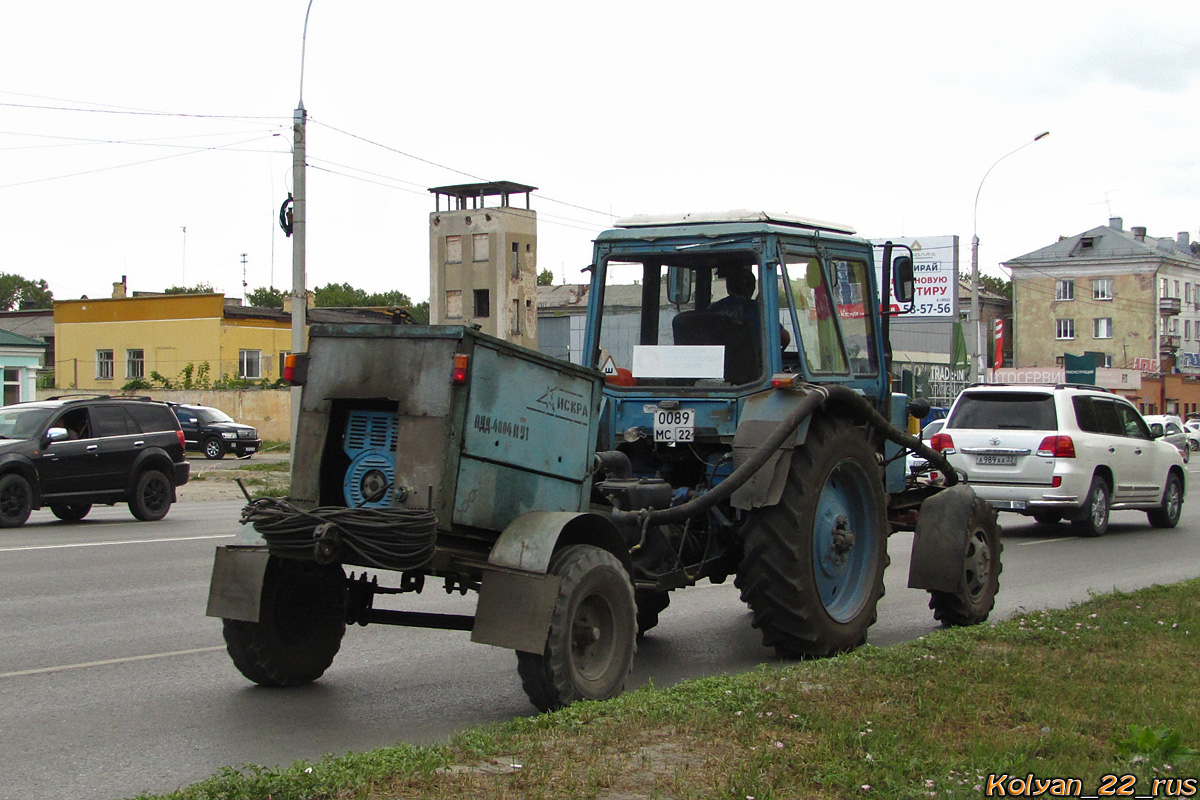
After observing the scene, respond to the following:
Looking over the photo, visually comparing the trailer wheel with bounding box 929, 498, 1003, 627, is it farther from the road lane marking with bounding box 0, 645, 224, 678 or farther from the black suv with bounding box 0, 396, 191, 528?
the black suv with bounding box 0, 396, 191, 528

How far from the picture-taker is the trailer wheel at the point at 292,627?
6.86m

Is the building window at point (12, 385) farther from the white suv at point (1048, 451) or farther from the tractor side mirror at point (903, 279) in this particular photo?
the tractor side mirror at point (903, 279)

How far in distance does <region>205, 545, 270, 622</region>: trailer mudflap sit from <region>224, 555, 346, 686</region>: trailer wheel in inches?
3.2

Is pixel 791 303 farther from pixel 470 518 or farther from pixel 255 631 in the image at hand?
pixel 255 631

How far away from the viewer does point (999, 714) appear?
591cm

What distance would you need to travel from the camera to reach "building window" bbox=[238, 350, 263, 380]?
58.2m

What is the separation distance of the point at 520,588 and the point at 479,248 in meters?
84.5

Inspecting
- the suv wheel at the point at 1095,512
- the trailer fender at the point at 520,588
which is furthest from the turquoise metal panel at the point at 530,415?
the suv wheel at the point at 1095,512

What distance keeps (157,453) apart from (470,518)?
47.2ft

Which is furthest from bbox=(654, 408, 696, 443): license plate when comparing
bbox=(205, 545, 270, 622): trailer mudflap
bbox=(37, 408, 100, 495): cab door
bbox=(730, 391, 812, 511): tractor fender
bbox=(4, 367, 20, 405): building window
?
bbox=(4, 367, 20, 405): building window

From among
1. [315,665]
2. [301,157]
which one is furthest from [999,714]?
[301,157]

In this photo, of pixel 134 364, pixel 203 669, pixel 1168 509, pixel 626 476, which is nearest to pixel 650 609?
pixel 626 476

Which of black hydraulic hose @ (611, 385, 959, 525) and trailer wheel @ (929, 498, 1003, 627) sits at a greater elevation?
black hydraulic hose @ (611, 385, 959, 525)

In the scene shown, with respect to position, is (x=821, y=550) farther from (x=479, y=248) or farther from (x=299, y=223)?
→ (x=479, y=248)
